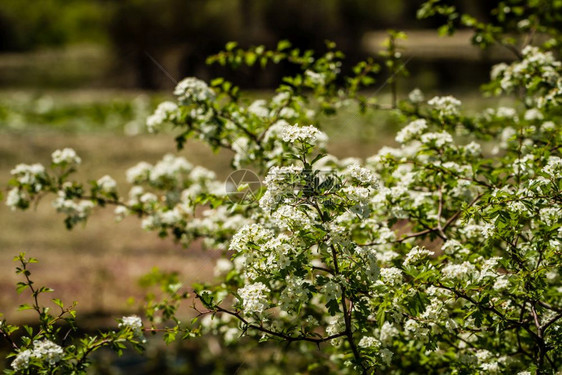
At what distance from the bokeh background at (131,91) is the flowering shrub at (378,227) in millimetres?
702

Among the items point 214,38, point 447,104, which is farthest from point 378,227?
point 214,38

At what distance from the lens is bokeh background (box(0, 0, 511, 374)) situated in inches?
281

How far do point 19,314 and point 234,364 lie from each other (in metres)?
2.66

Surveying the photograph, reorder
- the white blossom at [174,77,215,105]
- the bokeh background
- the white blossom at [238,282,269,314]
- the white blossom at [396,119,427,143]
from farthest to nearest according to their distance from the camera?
the bokeh background → the white blossom at [174,77,215,105] → the white blossom at [396,119,427,143] → the white blossom at [238,282,269,314]

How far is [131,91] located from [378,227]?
56.8 ft

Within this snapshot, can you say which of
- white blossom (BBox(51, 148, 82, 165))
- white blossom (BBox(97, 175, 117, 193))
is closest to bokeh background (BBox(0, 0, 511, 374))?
white blossom (BBox(97, 175, 117, 193))

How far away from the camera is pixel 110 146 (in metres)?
12.6

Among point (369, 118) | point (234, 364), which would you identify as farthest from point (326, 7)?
point (234, 364)

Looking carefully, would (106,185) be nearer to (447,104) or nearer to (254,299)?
(254,299)

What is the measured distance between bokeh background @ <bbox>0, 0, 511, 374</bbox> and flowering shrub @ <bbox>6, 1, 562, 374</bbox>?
0.70 meters

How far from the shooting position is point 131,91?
1939 centimetres

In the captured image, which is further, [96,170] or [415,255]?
[96,170]

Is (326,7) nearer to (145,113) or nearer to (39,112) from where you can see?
(145,113)

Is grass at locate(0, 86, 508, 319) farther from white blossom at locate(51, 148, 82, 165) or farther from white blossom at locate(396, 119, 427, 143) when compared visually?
white blossom at locate(396, 119, 427, 143)
